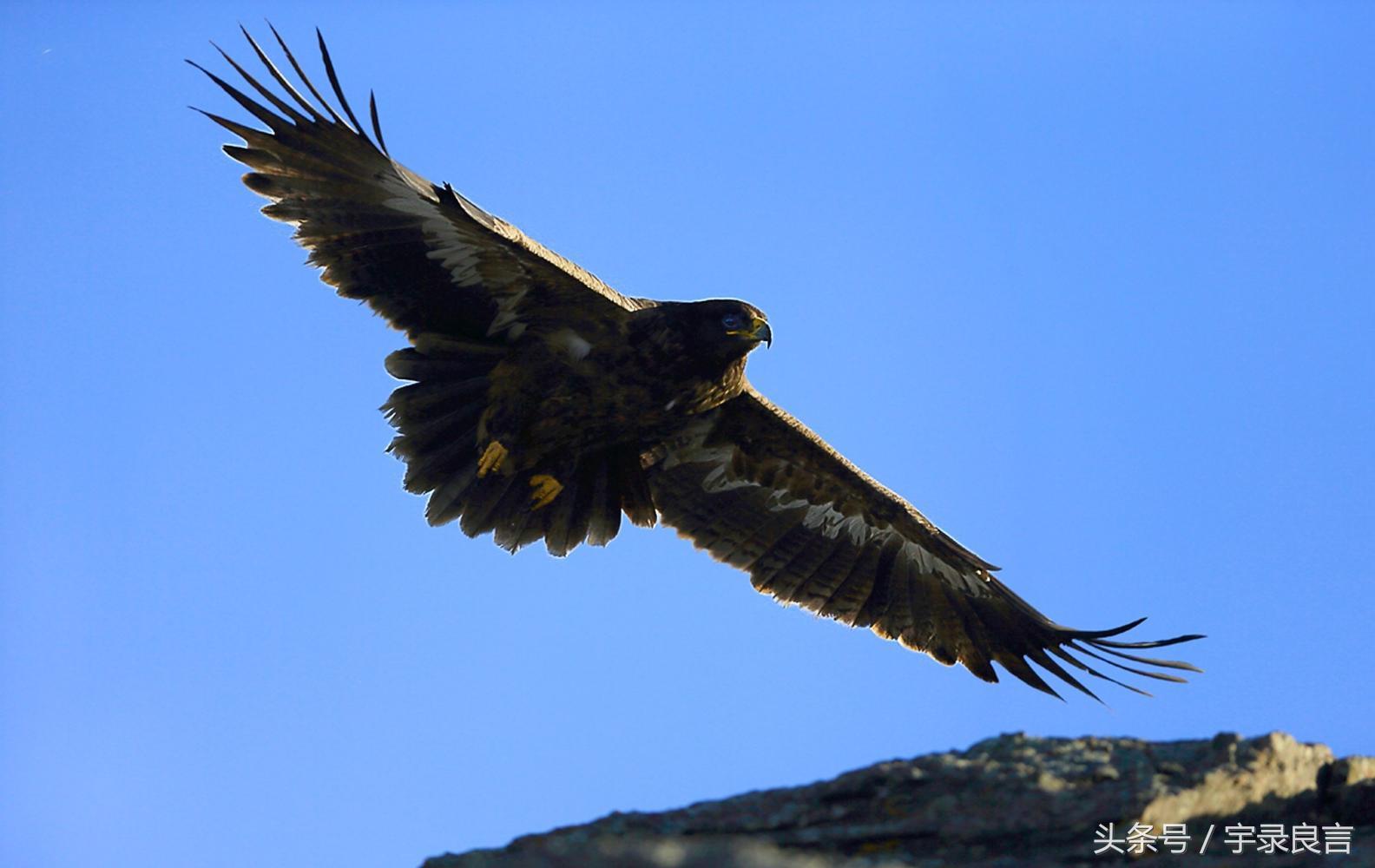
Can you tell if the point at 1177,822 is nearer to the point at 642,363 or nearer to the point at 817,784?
the point at 817,784

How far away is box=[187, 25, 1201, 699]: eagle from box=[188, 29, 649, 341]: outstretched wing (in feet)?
0.04

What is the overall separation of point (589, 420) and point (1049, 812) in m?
4.15

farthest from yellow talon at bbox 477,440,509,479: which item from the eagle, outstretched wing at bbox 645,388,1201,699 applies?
outstretched wing at bbox 645,388,1201,699

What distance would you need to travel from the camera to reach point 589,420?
893cm

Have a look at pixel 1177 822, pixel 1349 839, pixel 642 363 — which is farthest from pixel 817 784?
pixel 642 363

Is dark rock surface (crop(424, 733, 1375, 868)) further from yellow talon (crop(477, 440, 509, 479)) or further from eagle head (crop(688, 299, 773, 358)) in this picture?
Result: yellow talon (crop(477, 440, 509, 479))

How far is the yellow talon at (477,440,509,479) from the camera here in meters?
9.02

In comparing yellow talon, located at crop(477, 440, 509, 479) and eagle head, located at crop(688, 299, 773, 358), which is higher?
eagle head, located at crop(688, 299, 773, 358)

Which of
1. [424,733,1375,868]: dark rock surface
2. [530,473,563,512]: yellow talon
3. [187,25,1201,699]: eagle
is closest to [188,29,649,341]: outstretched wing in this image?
[187,25,1201,699]: eagle

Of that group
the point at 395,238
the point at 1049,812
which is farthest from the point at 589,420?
the point at 1049,812

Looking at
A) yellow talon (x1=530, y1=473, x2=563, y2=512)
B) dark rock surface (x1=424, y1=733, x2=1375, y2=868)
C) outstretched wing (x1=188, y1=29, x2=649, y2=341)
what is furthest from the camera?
yellow talon (x1=530, y1=473, x2=563, y2=512)

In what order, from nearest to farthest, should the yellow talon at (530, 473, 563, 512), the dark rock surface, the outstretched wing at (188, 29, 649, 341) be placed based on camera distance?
1. the dark rock surface
2. the outstretched wing at (188, 29, 649, 341)
3. the yellow talon at (530, 473, 563, 512)

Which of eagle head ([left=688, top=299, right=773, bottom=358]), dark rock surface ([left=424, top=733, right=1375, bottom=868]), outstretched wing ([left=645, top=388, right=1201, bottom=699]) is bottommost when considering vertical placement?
dark rock surface ([left=424, top=733, right=1375, bottom=868])

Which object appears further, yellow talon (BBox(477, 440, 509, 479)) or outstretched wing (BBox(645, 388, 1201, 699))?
outstretched wing (BBox(645, 388, 1201, 699))
